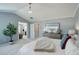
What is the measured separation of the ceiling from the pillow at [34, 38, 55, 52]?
0.35 m

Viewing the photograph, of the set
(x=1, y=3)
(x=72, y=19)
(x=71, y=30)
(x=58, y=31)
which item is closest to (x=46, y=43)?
(x=58, y=31)

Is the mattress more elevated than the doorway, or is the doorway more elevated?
the doorway

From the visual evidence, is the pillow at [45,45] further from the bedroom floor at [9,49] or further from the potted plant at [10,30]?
the potted plant at [10,30]

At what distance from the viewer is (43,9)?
1.75 m

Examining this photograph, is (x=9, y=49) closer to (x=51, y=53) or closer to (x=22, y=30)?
(x=22, y=30)

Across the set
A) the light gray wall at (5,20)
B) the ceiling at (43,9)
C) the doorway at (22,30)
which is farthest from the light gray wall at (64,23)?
the light gray wall at (5,20)

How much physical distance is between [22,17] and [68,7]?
0.73m

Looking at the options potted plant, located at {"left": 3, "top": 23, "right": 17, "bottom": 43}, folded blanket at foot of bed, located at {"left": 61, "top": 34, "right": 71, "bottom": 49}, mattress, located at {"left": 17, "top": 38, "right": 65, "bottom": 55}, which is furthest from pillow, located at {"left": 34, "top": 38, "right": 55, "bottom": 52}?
potted plant, located at {"left": 3, "top": 23, "right": 17, "bottom": 43}

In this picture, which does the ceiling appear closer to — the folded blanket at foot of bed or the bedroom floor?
the folded blanket at foot of bed

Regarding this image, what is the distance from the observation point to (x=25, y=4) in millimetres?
1724

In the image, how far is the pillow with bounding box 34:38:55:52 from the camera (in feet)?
5.75

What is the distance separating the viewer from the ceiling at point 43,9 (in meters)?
1.73

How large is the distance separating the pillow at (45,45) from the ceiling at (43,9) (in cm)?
35

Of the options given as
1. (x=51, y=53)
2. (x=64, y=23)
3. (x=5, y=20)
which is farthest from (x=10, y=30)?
(x=64, y=23)
